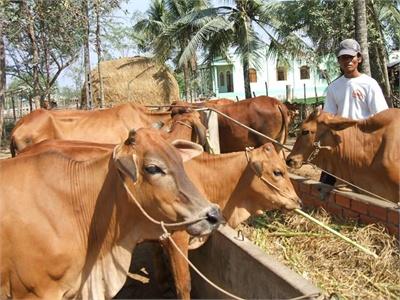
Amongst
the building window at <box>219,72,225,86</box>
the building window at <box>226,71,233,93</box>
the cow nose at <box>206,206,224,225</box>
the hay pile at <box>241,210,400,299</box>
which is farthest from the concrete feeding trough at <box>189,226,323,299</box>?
the building window at <box>219,72,225,86</box>

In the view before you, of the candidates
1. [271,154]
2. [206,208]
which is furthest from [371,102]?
[206,208]

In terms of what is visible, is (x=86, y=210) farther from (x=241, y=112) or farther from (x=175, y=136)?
(x=241, y=112)

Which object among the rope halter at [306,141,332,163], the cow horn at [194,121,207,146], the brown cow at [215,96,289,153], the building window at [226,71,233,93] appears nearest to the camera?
the rope halter at [306,141,332,163]

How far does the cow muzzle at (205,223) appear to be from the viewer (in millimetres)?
2391

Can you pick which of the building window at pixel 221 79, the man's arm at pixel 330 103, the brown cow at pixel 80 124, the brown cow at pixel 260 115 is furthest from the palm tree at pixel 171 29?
the man's arm at pixel 330 103

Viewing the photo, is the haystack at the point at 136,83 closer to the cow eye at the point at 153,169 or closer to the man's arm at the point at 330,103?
the man's arm at the point at 330,103

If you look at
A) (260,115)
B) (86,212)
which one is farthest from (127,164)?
(260,115)

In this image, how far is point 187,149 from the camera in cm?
295

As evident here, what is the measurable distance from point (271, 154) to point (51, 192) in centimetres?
187

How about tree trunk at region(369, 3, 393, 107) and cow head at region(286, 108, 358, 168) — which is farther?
tree trunk at region(369, 3, 393, 107)

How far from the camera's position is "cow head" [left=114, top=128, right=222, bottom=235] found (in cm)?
241

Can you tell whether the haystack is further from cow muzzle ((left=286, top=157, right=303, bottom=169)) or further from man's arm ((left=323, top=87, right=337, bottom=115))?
cow muzzle ((left=286, top=157, right=303, bottom=169))

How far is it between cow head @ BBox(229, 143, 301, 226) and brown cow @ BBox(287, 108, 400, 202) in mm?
599

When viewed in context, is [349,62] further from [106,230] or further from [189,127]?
[106,230]
